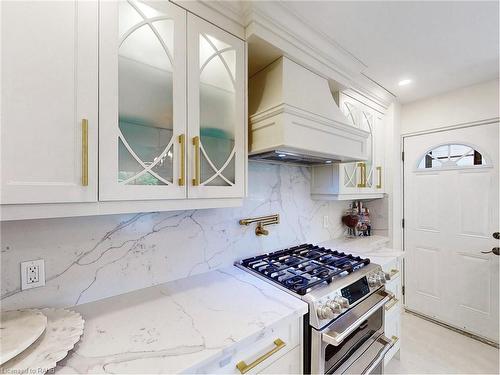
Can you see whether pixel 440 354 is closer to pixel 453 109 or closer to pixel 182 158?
pixel 453 109

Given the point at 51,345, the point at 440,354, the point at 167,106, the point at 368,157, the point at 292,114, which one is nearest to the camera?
the point at 51,345

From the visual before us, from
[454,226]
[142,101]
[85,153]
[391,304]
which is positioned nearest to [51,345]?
[85,153]

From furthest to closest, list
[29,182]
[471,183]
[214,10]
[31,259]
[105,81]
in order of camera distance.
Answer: [471,183], [214,10], [31,259], [105,81], [29,182]

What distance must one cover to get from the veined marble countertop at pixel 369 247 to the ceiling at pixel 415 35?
4.93 ft

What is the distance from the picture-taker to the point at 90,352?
754mm

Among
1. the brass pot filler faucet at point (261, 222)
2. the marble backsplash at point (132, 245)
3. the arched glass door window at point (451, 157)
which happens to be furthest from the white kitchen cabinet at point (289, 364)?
the arched glass door window at point (451, 157)

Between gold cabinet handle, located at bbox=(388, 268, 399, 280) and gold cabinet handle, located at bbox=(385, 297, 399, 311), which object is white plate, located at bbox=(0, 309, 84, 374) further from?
gold cabinet handle, located at bbox=(388, 268, 399, 280)

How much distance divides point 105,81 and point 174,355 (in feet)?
3.23

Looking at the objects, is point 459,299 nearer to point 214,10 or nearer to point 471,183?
point 471,183

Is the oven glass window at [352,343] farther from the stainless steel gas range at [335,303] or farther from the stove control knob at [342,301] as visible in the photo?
the stove control knob at [342,301]

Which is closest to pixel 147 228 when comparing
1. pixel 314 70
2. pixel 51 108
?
pixel 51 108

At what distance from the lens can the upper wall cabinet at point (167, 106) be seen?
868mm

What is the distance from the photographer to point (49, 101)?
744 mm

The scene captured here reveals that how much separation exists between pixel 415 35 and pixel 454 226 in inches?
74.1
